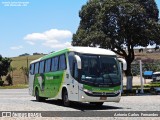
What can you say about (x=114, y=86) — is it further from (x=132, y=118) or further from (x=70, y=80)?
(x=132, y=118)

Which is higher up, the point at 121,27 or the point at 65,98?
the point at 121,27

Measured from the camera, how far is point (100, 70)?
1905cm

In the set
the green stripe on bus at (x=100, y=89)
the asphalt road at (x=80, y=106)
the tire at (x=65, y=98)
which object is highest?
the green stripe on bus at (x=100, y=89)

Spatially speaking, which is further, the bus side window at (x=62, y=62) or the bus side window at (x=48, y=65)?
the bus side window at (x=48, y=65)

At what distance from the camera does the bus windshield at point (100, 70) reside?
18.9 metres

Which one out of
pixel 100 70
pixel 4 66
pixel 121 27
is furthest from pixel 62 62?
pixel 4 66

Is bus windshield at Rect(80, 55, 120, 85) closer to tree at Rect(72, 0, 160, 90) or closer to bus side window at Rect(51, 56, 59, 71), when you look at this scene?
bus side window at Rect(51, 56, 59, 71)

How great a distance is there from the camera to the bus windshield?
1892 cm

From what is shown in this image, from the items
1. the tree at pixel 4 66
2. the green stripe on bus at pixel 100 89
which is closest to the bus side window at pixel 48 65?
the green stripe on bus at pixel 100 89

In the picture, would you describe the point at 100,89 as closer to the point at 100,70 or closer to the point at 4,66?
the point at 100,70

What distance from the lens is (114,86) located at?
757 inches

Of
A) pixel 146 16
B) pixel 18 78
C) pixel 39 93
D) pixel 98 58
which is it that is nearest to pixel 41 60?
pixel 39 93

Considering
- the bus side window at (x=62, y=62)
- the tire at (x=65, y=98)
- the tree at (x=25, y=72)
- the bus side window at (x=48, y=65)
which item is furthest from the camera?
the tree at (x=25, y=72)

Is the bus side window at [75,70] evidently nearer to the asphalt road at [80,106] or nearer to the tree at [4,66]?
the asphalt road at [80,106]
